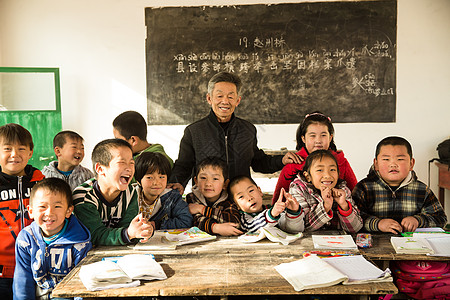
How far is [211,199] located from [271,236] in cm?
57

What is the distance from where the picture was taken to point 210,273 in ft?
5.36

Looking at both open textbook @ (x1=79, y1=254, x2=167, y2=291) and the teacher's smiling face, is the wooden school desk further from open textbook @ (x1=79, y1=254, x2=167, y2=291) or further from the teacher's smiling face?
the teacher's smiling face

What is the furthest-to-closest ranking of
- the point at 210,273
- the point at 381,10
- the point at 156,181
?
the point at 381,10 < the point at 156,181 < the point at 210,273

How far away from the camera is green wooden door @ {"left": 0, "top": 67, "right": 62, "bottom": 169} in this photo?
15.4 ft

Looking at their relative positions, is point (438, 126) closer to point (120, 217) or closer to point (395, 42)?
point (395, 42)

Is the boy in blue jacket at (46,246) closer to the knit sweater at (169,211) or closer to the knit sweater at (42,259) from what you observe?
the knit sweater at (42,259)

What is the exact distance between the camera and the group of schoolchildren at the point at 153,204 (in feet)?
6.08

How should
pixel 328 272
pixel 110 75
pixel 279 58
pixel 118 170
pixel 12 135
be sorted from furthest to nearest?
1. pixel 110 75
2. pixel 279 58
3. pixel 12 135
4. pixel 118 170
5. pixel 328 272

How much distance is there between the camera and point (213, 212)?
2369mm

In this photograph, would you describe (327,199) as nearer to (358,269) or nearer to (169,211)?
(358,269)

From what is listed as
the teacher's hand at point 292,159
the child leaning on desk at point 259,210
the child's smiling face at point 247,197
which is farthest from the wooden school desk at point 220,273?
the teacher's hand at point 292,159

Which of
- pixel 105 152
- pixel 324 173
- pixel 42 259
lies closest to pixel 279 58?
pixel 324 173

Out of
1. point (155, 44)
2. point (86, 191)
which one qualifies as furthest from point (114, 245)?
point (155, 44)

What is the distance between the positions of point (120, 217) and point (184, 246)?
0.37 meters
